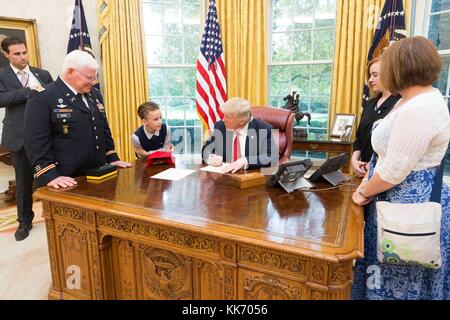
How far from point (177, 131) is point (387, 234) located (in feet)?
13.1

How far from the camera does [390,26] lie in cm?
342

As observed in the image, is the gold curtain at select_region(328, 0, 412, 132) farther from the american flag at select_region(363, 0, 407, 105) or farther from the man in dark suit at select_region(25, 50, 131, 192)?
the man in dark suit at select_region(25, 50, 131, 192)

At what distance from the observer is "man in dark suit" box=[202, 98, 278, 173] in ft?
7.83

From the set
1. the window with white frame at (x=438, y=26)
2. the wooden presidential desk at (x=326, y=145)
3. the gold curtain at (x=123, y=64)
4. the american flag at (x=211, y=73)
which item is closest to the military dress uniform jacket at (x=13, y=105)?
the gold curtain at (x=123, y=64)

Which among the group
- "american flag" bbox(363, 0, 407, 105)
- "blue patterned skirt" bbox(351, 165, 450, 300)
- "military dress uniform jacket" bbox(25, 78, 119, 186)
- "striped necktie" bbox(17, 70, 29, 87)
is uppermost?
"american flag" bbox(363, 0, 407, 105)

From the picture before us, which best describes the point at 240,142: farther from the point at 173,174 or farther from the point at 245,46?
the point at 245,46

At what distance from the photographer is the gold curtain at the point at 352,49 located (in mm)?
3666

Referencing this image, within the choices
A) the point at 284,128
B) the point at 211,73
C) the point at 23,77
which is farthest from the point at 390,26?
the point at 23,77

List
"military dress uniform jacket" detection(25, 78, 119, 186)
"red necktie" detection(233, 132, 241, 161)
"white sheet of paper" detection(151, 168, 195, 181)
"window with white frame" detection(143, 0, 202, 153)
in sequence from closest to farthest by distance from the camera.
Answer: "military dress uniform jacket" detection(25, 78, 119, 186) → "white sheet of paper" detection(151, 168, 195, 181) → "red necktie" detection(233, 132, 241, 161) → "window with white frame" detection(143, 0, 202, 153)

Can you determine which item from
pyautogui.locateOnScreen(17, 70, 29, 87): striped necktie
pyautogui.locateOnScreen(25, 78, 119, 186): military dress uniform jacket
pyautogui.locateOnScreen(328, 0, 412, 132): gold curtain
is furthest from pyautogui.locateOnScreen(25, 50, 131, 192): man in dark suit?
pyautogui.locateOnScreen(328, 0, 412, 132): gold curtain

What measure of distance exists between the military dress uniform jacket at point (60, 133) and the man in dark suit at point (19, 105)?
0.97m

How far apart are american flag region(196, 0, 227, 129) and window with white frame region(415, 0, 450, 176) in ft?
7.56

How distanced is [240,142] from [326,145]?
A: 4.84 feet

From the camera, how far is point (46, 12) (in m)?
4.20
